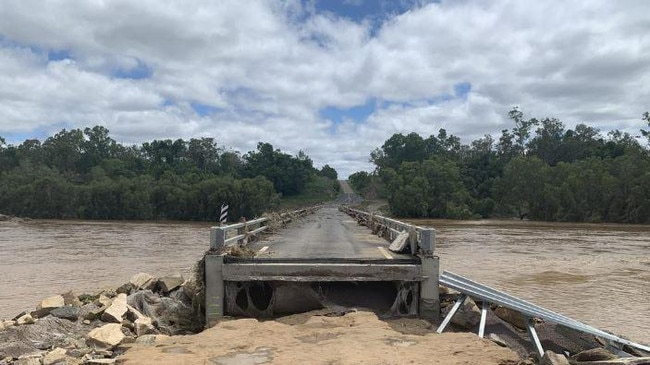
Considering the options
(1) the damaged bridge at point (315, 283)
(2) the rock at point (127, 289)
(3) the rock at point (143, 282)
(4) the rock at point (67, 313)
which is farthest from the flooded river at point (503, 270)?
(1) the damaged bridge at point (315, 283)

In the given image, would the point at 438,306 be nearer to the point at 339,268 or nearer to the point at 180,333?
the point at 339,268

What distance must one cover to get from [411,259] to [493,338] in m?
2.26

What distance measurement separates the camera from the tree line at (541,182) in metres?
70.9

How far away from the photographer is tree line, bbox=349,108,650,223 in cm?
7088

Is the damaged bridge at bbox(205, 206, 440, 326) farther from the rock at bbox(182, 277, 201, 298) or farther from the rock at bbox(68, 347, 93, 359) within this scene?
the rock at bbox(68, 347, 93, 359)

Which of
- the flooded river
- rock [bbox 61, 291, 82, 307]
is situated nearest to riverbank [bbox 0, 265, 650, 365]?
rock [bbox 61, 291, 82, 307]

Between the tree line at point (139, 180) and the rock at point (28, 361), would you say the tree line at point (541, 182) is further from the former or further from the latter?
the rock at point (28, 361)

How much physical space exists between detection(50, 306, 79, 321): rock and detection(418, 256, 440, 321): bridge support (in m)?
5.84

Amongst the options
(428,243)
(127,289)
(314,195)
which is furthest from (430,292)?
(314,195)

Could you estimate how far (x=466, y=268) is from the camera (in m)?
21.6

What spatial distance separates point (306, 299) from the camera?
9461 millimetres

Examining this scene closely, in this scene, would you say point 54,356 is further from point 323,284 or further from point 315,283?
point 323,284

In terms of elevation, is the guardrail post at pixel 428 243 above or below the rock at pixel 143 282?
above

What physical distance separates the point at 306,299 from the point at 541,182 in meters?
76.9
